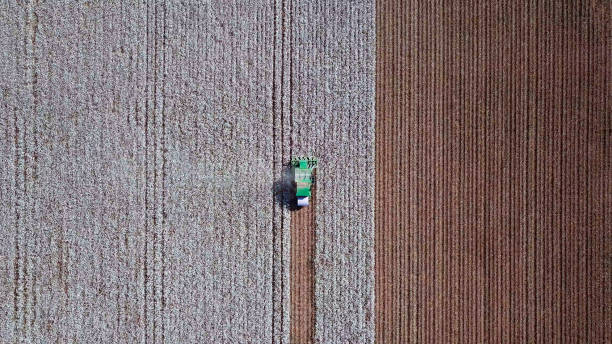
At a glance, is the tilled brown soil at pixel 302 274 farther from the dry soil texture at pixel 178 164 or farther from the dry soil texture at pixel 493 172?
the dry soil texture at pixel 493 172

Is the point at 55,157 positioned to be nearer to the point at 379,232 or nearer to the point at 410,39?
the point at 379,232

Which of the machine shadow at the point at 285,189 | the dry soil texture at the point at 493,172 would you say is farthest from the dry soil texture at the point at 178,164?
the dry soil texture at the point at 493,172

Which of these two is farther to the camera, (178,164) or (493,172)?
(493,172)

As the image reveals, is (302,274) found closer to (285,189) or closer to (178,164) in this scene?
(285,189)

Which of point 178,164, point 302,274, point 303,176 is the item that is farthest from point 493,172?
point 178,164

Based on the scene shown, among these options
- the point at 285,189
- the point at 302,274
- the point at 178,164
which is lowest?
the point at 302,274

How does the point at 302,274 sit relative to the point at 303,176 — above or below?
below

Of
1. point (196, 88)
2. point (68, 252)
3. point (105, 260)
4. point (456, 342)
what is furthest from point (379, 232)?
point (68, 252)
